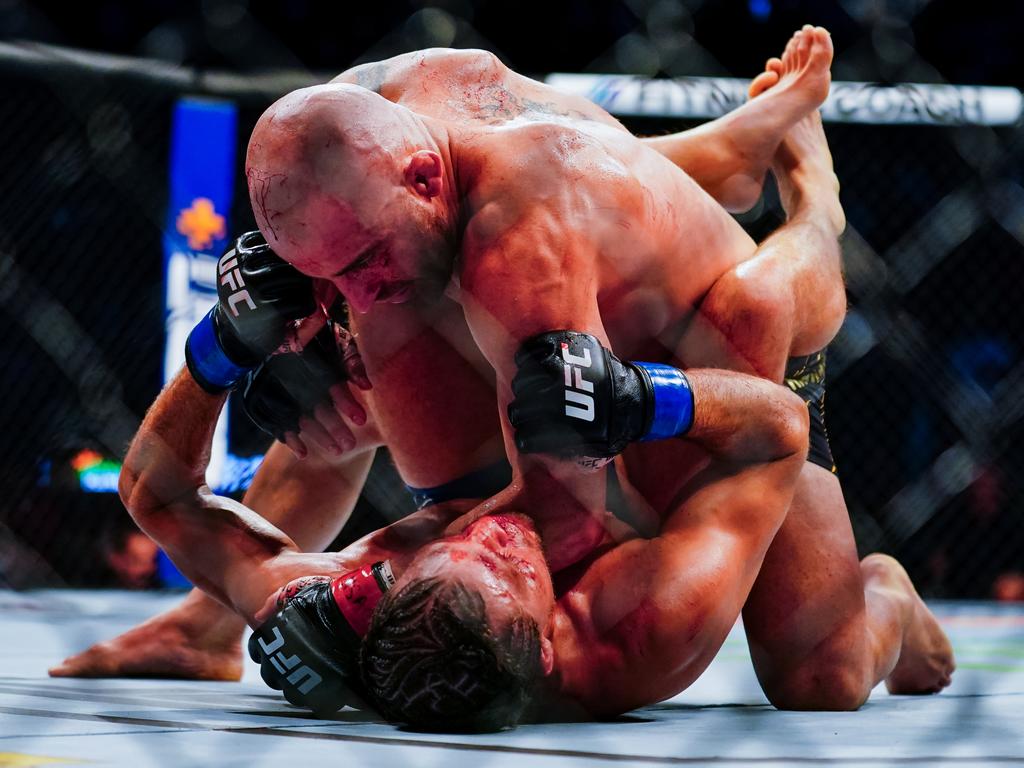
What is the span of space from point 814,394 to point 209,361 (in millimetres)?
849

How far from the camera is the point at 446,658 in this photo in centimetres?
111

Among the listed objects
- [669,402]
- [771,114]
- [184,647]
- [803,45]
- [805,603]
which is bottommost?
[184,647]

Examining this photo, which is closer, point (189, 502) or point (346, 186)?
point (346, 186)

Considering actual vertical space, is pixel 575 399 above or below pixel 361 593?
above

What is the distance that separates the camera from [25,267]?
11.4ft

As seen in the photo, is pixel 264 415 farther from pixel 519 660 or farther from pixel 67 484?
pixel 67 484

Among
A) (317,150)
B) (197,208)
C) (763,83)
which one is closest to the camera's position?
(317,150)

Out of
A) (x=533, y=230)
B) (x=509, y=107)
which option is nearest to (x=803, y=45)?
(x=509, y=107)

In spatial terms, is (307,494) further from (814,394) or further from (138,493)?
(814,394)

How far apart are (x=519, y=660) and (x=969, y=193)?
3.20 meters

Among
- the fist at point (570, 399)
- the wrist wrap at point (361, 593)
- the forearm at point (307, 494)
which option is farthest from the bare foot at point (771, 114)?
the wrist wrap at point (361, 593)

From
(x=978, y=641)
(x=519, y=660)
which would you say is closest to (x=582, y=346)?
(x=519, y=660)

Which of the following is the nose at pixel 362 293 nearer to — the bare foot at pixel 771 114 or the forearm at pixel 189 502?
the forearm at pixel 189 502

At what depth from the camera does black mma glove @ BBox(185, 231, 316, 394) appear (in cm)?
144
